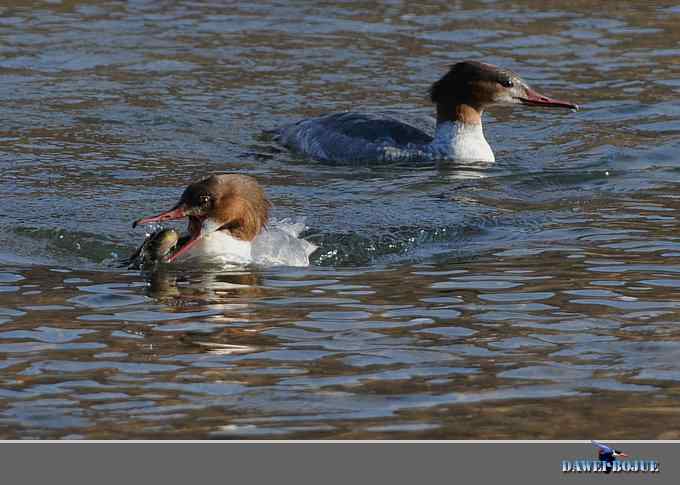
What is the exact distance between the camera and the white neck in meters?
13.1

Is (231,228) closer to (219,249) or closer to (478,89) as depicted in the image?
(219,249)

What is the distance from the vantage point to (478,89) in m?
13.5

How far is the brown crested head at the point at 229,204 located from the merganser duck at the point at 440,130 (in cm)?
370

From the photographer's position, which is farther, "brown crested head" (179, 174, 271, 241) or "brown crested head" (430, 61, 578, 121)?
"brown crested head" (430, 61, 578, 121)

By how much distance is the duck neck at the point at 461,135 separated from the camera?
13.2 m

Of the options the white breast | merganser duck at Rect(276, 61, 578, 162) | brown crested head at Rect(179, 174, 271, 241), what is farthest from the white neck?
the white breast

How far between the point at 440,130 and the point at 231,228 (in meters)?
4.53

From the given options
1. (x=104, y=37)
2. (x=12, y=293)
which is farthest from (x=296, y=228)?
(x=104, y=37)

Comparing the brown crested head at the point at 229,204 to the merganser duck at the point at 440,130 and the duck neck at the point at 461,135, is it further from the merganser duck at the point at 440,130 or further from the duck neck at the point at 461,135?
the duck neck at the point at 461,135
